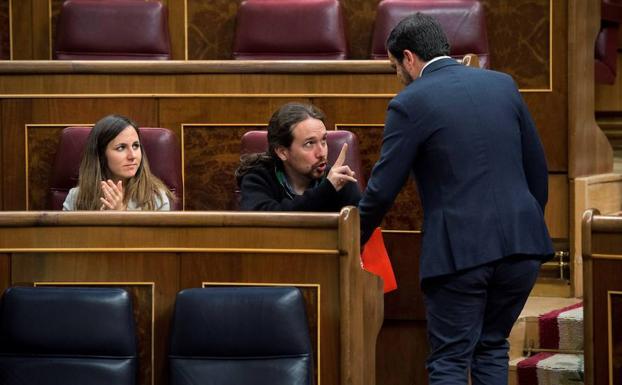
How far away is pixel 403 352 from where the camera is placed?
117 cm

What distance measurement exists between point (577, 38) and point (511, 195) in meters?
0.58

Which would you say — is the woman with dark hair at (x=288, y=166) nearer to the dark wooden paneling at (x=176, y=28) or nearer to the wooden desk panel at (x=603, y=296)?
the wooden desk panel at (x=603, y=296)

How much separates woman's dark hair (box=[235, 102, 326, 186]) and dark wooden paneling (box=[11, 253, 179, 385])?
0.57ft

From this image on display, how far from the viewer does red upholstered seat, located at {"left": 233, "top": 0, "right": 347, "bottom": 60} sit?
145cm

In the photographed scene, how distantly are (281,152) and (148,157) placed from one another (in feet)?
0.59

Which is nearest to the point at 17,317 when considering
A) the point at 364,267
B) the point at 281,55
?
the point at 364,267

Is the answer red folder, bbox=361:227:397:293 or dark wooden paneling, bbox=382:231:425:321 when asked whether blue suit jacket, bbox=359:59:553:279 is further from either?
dark wooden paneling, bbox=382:231:425:321

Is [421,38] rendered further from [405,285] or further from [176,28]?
[176,28]

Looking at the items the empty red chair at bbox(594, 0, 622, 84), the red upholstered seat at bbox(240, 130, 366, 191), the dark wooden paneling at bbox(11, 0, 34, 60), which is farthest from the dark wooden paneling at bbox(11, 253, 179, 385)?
the empty red chair at bbox(594, 0, 622, 84)

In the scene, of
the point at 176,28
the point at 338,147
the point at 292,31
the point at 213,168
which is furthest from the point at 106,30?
the point at 338,147

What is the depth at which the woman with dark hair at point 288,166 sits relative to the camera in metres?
1.01

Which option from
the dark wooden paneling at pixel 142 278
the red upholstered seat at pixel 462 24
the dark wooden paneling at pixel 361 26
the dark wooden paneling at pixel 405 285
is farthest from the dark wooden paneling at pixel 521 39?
the dark wooden paneling at pixel 142 278

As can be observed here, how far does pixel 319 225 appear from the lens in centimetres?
87

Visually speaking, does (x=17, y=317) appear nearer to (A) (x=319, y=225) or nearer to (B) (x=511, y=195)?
(A) (x=319, y=225)
